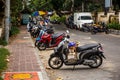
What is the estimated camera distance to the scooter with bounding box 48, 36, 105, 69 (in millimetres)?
13180

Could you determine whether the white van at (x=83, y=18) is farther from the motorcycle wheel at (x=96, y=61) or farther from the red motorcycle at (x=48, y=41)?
the motorcycle wheel at (x=96, y=61)

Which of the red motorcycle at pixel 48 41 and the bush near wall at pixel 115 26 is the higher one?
the red motorcycle at pixel 48 41

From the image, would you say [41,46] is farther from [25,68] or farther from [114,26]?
[114,26]

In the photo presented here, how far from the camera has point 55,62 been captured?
13328 millimetres

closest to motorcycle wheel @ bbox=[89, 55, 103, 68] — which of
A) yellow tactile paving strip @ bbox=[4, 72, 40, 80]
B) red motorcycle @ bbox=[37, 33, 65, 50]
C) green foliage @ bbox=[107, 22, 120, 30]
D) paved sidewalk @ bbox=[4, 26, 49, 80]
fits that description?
paved sidewalk @ bbox=[4, 26, 49, 80]

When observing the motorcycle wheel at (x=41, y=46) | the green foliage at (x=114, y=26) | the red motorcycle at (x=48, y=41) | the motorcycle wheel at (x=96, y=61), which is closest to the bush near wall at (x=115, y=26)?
the green foliage at (x=114, y=26)

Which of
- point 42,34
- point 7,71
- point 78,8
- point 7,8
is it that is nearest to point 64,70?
point 7,71

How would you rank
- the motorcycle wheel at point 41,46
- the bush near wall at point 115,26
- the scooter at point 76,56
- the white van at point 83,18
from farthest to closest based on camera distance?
the white van at point 83,18 → the bush near wall at point 115,26 → the motorcycle wheel at point 41,46 → the scooter at point 76,56

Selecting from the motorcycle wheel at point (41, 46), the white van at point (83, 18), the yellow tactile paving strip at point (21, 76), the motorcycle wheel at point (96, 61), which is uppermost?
the yellow tactile paving strip at point (21, 76)

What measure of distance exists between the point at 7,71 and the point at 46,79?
1806 millimetres

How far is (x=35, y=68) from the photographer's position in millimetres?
12883

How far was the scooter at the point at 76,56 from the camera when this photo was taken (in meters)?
13.2

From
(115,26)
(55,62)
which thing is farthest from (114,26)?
(55,62)

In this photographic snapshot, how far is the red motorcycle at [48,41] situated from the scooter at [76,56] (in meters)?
6.84
